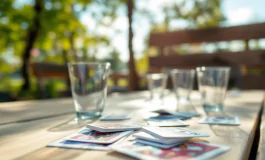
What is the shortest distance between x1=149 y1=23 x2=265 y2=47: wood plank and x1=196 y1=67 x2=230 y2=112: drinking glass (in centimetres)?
260

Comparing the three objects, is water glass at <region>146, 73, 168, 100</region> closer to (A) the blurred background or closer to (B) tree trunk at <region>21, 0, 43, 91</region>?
(A) the blurred background

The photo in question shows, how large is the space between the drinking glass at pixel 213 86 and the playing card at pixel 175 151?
53cm

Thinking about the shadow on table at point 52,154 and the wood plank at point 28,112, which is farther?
the wood plank at point 28,112

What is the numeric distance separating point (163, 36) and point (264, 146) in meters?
3.43

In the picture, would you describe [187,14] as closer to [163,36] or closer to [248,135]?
[163,36]

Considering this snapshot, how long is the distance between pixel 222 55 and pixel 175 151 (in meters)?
3.16

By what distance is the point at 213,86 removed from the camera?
953 millimetres

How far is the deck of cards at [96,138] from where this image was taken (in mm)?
473

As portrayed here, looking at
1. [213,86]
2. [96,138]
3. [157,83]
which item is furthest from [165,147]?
[157,83]

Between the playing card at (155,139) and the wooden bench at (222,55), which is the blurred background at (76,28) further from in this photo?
the playing card at (155,139)

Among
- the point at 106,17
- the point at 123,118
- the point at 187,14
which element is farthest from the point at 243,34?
the point at 106,17

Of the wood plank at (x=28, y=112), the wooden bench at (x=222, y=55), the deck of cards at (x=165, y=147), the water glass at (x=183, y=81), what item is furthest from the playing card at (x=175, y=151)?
the wooden bench at (x=222, y=55)

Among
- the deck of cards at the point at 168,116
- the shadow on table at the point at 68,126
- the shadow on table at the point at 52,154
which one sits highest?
the shadow on table at the point at 52,154

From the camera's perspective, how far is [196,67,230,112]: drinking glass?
95 cm
